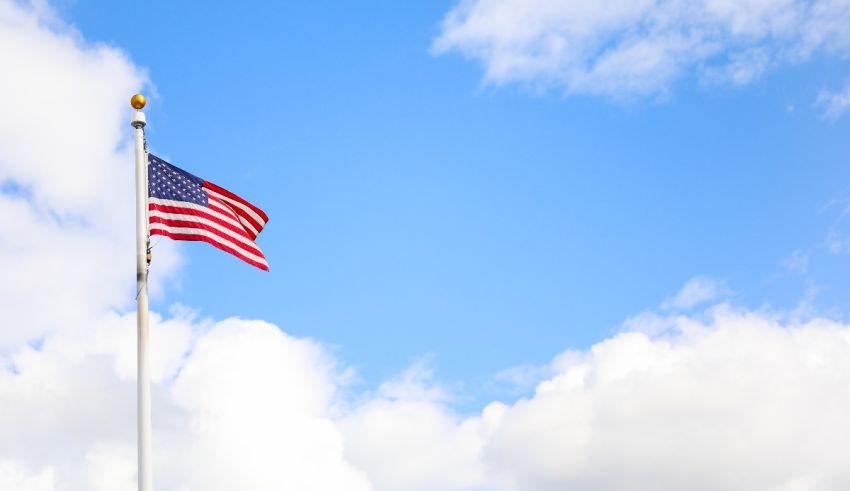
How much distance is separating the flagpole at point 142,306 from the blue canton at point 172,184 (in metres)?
0.57

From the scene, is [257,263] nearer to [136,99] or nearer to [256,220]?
[256,220]

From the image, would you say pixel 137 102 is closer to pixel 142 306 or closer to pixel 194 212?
pixel 194 212

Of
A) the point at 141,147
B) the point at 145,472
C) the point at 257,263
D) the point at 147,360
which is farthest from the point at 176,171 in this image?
the point at 145,472

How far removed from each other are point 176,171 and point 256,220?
9.92 ft

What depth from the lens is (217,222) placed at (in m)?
31.4

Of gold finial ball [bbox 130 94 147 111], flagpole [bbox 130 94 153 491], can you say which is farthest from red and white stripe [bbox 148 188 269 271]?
gold finial ball [bbox 130 94 147 111]

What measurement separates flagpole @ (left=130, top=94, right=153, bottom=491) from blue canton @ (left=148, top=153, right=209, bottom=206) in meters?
0.57

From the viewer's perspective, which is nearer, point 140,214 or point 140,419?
point 140,419

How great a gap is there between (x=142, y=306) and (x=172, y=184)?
4077mm

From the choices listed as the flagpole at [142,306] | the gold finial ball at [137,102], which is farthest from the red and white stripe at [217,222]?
the gold finial ball at [137,102]

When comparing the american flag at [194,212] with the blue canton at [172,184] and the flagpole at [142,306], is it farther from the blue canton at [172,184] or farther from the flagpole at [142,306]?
the flagpole at [142,306]

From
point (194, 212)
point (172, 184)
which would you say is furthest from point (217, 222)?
point (172, 184)

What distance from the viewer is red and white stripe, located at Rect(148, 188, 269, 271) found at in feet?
100

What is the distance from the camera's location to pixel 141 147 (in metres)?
30.5
